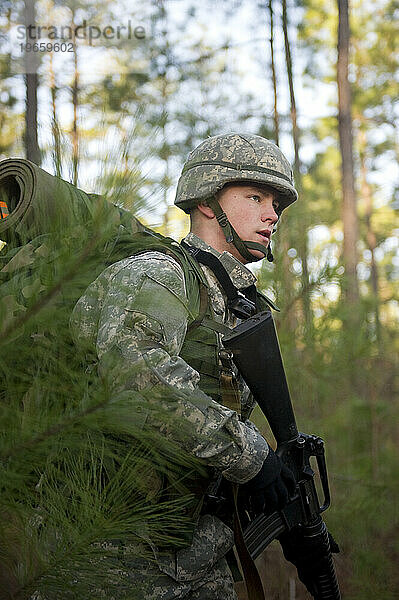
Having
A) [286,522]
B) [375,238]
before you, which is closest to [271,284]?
[286,522]

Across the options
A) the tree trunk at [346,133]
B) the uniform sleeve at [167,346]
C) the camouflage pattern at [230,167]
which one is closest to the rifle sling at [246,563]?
the uniform sleeve at [167,346]

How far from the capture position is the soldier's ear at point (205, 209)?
2295 mm

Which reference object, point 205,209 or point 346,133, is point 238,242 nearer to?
point 205,209

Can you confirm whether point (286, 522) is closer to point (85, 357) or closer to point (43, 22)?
point (85, 357)

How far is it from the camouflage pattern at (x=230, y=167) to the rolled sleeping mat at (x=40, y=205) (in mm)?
814

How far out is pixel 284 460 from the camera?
6.70ft

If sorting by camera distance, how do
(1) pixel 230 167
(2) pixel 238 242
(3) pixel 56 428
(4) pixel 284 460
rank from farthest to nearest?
(1) pixel 230 167
(2) pixel 238 242
(4) pixel 284 460
(3) pixel 56 428

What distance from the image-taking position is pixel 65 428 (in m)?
1.03

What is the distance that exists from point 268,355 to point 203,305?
0.26 metres

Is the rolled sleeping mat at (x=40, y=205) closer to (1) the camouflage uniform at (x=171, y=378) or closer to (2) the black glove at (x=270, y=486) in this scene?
(1) the camouflage uniform at (x=171, y=378)

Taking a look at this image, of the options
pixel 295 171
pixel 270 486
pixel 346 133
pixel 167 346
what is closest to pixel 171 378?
pixel 167 346

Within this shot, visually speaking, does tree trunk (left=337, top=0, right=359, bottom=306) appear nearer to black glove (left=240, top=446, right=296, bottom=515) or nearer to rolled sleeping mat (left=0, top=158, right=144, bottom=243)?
black glove (left=240, top=446, right=296, bottom=515)

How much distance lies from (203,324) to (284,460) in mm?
546
